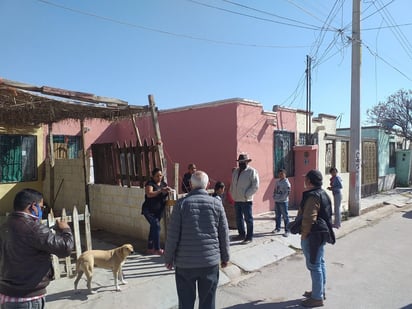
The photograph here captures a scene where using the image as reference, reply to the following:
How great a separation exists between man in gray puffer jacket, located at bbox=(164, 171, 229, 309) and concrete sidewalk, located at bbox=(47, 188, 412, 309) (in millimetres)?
1439

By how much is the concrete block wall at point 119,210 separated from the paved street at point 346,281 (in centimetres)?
231

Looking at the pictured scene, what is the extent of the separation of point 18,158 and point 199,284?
9.03 metres

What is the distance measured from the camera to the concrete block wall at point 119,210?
7328mm

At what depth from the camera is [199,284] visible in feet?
11.2

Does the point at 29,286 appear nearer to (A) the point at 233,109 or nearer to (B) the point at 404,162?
(A) the point at 233,109

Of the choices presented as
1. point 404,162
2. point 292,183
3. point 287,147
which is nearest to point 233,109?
point 287,147

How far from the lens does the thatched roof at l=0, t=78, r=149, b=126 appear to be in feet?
18.8

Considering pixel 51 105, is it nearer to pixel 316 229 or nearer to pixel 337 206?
pixel 316 229

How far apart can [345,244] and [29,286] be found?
6.77m

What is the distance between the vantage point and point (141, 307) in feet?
14.6

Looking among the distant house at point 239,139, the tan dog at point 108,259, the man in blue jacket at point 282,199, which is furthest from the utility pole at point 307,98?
the tan dog at point 108,259

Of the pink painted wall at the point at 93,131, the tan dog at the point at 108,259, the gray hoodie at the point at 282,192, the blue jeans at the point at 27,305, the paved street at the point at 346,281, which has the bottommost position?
the paved street at the point at 346,281

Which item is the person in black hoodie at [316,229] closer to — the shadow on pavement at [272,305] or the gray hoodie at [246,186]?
the shadow on pavement at [272,305]

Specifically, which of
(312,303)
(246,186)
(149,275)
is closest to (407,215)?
(246,186)
